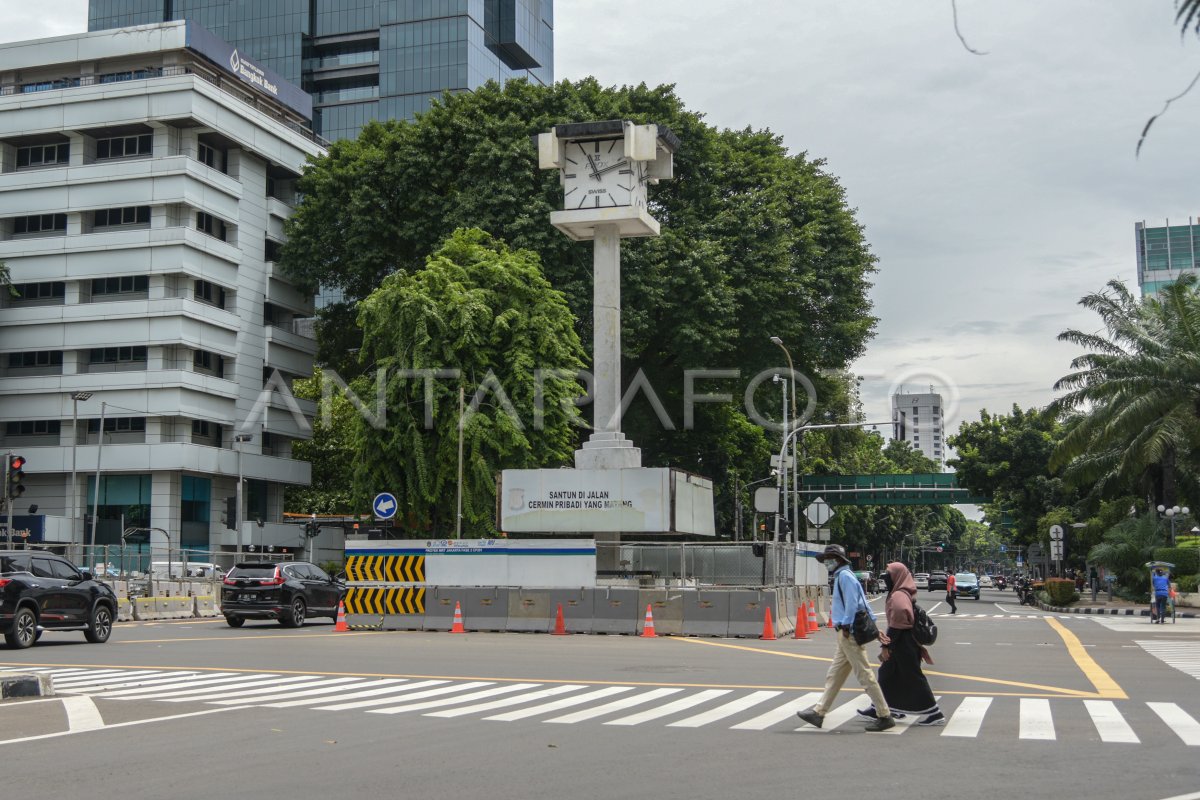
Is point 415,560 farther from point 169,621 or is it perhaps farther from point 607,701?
point 607,701

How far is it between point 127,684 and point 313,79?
358 feet

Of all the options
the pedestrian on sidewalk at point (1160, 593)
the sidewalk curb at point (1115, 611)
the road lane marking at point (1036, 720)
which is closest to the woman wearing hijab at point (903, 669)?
the road lane marking at point (1036, 720)

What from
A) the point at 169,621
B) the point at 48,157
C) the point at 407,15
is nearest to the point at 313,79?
the point at 407,15

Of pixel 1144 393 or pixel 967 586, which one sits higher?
pixel 1144 393

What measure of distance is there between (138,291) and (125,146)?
773 centimetres

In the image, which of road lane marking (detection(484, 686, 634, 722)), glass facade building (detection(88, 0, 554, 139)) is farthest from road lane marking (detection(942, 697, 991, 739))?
glass facade building (detection(88, 0, 554, 139))

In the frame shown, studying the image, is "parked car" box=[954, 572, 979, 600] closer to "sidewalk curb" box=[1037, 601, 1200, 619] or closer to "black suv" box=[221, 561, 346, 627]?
"sidewalk curb" box=[1037, 601, 1200, 619]

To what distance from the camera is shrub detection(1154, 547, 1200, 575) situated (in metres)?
44.7

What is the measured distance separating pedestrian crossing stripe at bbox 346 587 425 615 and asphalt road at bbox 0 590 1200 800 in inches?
314

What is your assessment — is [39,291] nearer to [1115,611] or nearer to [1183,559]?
[1115,611]

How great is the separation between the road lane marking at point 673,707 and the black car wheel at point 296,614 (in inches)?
698

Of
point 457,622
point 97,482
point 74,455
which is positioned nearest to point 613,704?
point 457,622

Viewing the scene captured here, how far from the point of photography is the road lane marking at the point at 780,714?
481 inches

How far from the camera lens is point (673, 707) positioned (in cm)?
1380
